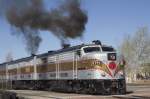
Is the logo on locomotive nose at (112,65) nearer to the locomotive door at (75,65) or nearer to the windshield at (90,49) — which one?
the windshield at (90,49)

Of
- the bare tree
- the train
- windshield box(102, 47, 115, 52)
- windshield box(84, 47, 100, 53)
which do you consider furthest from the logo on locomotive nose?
the bare tree

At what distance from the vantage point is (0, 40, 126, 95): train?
28656 millimetres

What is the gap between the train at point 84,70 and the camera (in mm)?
28656

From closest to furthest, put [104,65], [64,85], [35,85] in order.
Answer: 1. [104,65]
2. [64,85]
3. [35,85]

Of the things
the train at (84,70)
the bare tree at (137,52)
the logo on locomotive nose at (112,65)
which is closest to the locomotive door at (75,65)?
the train at (84,70)

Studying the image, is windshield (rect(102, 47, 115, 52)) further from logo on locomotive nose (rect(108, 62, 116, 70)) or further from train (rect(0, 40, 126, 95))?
logo on locomotive nose (rect(108, 62, 116, 70))

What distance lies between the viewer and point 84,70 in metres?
30.1

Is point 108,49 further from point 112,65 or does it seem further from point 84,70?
point 84,70

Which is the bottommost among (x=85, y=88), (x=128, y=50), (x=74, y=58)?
(x=85, y=88)

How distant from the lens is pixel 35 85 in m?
43.0

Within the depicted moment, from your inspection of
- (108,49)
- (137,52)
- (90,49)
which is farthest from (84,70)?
(137,52)

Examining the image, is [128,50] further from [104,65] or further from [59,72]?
[104,65]

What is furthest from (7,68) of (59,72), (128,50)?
(128,50)

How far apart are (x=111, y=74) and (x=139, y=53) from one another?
184 ft
